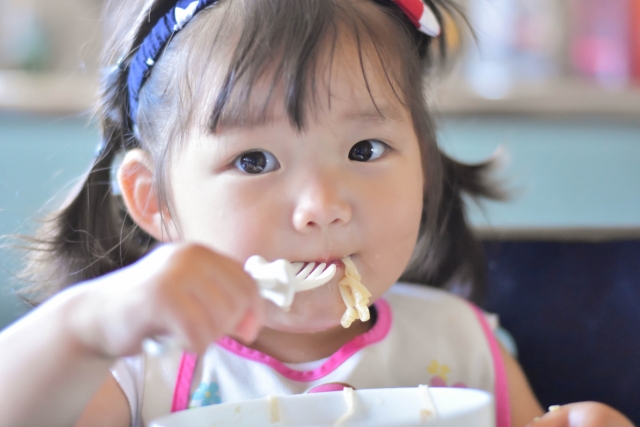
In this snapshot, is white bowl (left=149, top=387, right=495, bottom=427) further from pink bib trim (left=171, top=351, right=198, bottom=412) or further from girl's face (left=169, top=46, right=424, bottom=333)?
pink bib trim (left=171, top=351, right=198, bottom=412)

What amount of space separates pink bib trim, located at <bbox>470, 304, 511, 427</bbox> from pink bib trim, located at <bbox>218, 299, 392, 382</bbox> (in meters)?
0.16

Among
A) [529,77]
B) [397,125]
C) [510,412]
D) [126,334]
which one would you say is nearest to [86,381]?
[126,334]

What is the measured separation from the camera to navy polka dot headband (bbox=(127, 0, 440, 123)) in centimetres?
88

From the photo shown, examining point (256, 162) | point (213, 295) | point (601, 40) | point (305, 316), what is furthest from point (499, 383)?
point (601, 40)

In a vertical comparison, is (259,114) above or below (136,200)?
above

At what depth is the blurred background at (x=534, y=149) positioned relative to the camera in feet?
3.61

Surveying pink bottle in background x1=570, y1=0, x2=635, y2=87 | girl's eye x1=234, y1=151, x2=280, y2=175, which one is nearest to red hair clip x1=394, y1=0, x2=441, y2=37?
girl's eye x1=234, y1=151, x2=280, y2=175

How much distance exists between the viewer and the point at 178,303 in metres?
0.57

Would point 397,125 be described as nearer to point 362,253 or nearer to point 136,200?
point 362,253

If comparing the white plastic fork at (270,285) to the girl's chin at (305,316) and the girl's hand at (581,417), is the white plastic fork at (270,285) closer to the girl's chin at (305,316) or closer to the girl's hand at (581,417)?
the girl's chin at (305,316)

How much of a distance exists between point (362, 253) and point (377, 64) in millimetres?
216

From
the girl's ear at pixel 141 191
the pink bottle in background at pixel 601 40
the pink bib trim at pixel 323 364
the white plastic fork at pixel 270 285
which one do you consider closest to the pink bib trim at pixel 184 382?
the pink bib trim at pixel 323 364

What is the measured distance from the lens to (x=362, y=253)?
834 millimetres

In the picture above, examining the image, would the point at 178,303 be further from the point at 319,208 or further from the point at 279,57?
the point at 279,57
